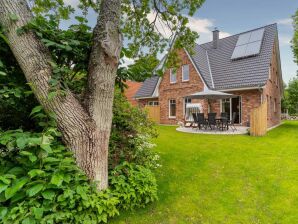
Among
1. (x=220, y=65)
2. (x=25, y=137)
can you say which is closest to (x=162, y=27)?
(x=25, y=137)

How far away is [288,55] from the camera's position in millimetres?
19781

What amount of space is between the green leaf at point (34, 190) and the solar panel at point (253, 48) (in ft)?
51.4

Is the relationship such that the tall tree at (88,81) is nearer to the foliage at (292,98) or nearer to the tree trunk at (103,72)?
the tree trunk at (103,72)

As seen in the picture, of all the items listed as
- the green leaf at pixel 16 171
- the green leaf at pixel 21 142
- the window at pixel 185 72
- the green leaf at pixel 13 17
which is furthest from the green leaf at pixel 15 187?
the window at pixel 185 72

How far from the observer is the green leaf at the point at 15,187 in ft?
7.08

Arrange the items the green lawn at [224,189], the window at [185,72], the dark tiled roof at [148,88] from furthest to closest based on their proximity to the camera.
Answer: the dark tiled roof at [148,88], the window at [185,72], the green lawn at [224,189]

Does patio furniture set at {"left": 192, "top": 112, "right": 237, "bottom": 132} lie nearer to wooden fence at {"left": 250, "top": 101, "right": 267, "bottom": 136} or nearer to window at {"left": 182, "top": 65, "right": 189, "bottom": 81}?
wooden fence at {"left": 250, "top": 101, "right": 267, "bottom": 136}

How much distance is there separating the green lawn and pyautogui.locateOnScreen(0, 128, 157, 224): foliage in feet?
2.16

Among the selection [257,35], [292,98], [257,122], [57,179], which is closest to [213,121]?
[257,122]

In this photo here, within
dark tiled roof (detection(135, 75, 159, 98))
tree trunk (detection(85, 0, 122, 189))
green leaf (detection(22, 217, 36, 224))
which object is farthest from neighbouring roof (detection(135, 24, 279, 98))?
green leaf (detection(22, 217, 36, 224))

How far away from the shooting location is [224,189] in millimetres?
4094

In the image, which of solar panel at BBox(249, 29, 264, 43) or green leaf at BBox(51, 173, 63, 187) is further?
solar panel at BBox(249, 29, 264, 43)

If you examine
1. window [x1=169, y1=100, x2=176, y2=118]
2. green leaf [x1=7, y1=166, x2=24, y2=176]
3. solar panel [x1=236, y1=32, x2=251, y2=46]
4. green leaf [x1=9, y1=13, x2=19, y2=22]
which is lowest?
green leaf [x1=7, y1=166, x2=24, y2=176]

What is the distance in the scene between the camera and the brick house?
13500 millimetres
